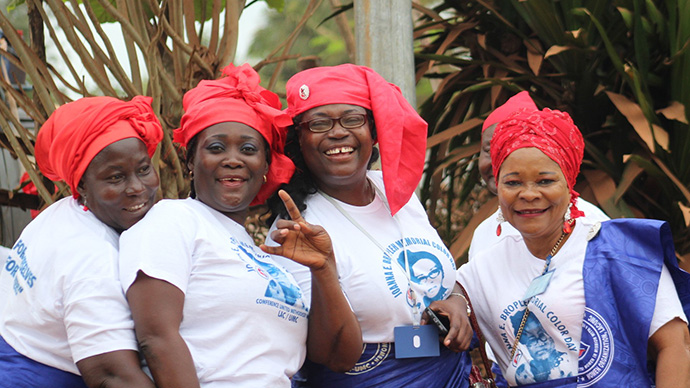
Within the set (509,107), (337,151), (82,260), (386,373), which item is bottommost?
(386,373)

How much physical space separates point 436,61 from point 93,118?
324 cm

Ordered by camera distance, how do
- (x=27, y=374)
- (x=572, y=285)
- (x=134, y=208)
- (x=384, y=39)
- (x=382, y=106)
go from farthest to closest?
(x=384, y=39) < (x=382, y=106) < (x=572, y=285) < (x=134, y=208) < (x=27, y=374)

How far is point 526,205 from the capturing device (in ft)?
8.91

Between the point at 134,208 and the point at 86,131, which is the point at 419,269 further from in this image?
the point at 86,131

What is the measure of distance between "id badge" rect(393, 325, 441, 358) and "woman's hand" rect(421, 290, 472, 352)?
0.05 m

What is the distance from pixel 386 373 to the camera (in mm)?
2750

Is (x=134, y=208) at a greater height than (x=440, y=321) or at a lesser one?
greater

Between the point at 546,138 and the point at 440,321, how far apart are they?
0.74 m

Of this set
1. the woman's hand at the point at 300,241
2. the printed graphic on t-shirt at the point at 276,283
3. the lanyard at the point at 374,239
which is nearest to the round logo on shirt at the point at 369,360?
the lanyard at the point at 374,239

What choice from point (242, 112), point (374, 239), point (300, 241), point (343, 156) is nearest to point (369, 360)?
point (374, 239)

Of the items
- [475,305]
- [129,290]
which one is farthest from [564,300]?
[129,290]

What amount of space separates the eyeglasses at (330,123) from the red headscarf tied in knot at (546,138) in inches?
20.5

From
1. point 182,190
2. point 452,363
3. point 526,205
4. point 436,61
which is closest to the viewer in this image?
point 526,205

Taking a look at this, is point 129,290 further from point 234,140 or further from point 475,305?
point 475,305
